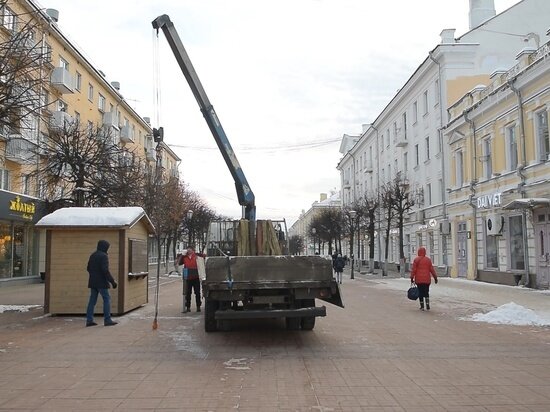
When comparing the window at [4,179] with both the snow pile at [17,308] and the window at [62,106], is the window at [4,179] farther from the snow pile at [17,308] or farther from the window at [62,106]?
the snow pile at [17,308]

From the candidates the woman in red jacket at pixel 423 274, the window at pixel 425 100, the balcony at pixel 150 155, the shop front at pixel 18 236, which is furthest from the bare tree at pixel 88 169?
the balcony at pixel 150 155

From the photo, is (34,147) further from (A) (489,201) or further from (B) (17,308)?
(A) (489,201)

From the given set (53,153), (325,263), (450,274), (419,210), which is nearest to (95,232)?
(325,263)

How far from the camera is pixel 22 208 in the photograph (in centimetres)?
2488

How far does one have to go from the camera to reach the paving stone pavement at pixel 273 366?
5660mm

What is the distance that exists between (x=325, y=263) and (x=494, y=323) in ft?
16.6

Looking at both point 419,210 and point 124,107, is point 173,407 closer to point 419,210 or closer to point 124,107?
point 419,210

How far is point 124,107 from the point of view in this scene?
4591 cm

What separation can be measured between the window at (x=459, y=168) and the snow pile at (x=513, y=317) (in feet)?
57.2

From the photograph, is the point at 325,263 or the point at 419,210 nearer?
the point at 325,263

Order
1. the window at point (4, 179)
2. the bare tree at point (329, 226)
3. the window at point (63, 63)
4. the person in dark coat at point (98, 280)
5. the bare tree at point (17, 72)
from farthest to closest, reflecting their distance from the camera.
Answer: the bare tree at point (329, 226) < the window at point (63, 63) < the window at point (4, 179) < the person in dark coat at point (98, 280) < the bare tree at point (17, 72)

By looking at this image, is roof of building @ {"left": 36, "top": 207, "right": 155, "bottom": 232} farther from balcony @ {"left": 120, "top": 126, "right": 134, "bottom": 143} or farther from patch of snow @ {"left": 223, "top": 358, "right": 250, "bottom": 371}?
balcony @ {"left": 120, "top": 126, "right": 134, "bottom": 143}

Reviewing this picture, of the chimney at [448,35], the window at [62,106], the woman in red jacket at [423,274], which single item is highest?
the chimney at [448,35]

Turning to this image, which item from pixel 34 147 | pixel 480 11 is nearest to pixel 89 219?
pixel 34 147
